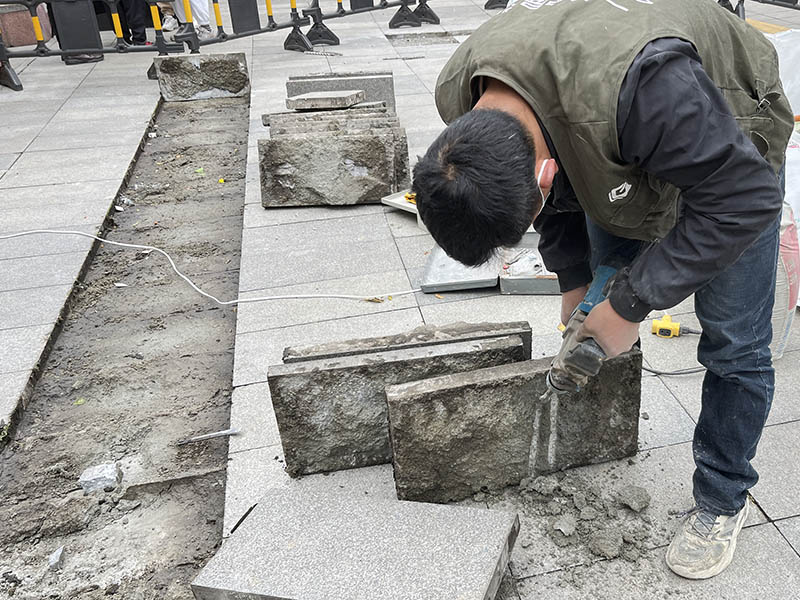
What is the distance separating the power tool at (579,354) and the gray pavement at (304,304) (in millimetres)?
590

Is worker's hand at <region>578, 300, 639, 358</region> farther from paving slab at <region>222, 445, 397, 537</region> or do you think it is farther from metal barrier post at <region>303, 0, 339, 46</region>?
metal barrier post at <region>303, 0, 339, 46</region>

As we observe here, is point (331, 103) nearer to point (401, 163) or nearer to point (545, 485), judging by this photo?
Result: point (401, 163)

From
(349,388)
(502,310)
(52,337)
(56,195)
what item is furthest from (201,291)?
(56,195)

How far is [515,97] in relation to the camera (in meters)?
1.66

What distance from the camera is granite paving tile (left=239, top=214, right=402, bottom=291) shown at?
4.37 meters

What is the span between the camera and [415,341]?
8.84 ft

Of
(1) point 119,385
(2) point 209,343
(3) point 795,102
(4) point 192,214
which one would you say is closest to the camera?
(1) point 119,385

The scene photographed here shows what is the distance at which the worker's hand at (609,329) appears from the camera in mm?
1861

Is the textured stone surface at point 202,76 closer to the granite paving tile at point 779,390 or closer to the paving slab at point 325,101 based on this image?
the paving slab at point 325,101

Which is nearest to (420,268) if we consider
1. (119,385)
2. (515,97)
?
(119,385)

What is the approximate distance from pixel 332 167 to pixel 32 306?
212 cm

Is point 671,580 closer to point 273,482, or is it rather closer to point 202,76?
point 273,482

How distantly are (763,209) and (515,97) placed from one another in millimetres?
597

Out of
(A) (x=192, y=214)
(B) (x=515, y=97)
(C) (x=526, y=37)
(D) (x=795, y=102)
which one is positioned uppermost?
(C) (x=526, y=37)
